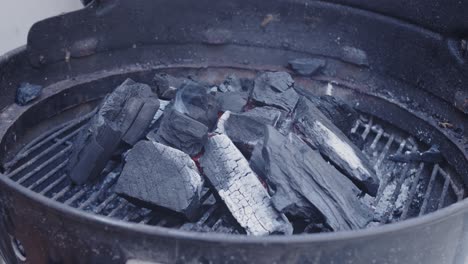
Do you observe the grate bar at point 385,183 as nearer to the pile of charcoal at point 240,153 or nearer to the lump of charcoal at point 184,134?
the pile of charcoal at point 240,153

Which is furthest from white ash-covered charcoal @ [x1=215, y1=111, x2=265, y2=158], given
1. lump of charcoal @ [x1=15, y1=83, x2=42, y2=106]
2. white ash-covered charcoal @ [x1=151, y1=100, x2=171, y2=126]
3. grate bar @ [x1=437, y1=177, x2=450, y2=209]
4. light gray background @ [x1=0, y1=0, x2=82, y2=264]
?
light gray background @ [x1=0, y1=0, x2=82, y2=264]

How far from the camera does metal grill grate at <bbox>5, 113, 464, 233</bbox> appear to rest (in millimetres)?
1589

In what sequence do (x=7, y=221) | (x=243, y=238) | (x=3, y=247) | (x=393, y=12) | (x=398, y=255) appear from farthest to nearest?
1. (x=393, y=12)
2. (x=3, y=247)
3. (x=7, y=221)
4. (x=398, y=255)
5. (x=243, y=238)

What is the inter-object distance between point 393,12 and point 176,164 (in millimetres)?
1169

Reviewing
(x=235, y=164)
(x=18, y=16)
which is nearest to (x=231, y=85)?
(x=235, y=164)

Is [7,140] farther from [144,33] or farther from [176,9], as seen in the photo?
[176,9]

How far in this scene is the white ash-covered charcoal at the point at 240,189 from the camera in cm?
139

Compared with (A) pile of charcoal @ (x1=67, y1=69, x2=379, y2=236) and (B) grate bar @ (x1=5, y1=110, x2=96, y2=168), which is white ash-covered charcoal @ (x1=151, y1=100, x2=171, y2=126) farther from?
(B) grate bar @ (x1=5, y1=110, x2=96, y2=168)

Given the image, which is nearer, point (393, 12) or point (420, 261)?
point (420, 261)

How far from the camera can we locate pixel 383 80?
7.29ft

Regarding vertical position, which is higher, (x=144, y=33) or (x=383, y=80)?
(x=144, y=33)

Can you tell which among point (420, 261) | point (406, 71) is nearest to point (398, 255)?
point (420, 261)

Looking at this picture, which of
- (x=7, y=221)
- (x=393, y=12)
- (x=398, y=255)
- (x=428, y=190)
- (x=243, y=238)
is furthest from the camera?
(x=393, y=12)

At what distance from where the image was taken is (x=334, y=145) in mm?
1729
